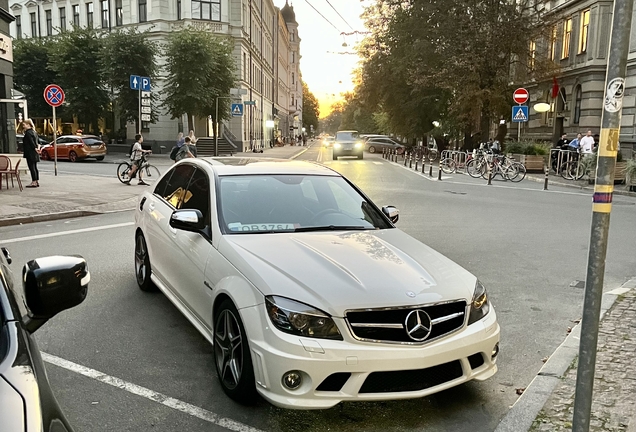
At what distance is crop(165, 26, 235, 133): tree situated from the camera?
114ft

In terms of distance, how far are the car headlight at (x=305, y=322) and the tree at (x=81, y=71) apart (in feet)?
128

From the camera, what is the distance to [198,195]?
5.07m

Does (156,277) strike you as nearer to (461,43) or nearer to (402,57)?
(461,43)

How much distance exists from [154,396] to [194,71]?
109 ft

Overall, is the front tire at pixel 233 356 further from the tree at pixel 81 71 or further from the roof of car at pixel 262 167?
the tree at pixel 81 71

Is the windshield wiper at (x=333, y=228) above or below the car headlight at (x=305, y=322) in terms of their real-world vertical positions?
above

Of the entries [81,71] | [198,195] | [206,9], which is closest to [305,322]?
[198,195]

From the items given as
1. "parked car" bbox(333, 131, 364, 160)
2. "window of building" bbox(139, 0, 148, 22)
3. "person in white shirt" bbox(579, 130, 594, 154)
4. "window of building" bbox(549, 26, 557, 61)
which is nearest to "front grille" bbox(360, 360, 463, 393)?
"person in white shirt" bbox(579, 130, 594, 154)

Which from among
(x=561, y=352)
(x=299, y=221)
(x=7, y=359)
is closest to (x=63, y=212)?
(x=299, y=221)

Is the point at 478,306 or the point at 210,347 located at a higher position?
the point at 478,306

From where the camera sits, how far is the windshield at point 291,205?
4551mm

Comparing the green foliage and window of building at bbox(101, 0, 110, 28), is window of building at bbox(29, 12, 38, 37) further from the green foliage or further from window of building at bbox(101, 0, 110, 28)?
the green foliage

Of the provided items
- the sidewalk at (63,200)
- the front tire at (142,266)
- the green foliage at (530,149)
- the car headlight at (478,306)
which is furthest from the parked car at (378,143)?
the car headlight at (478,306)

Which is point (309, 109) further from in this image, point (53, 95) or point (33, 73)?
point (53, 95)
